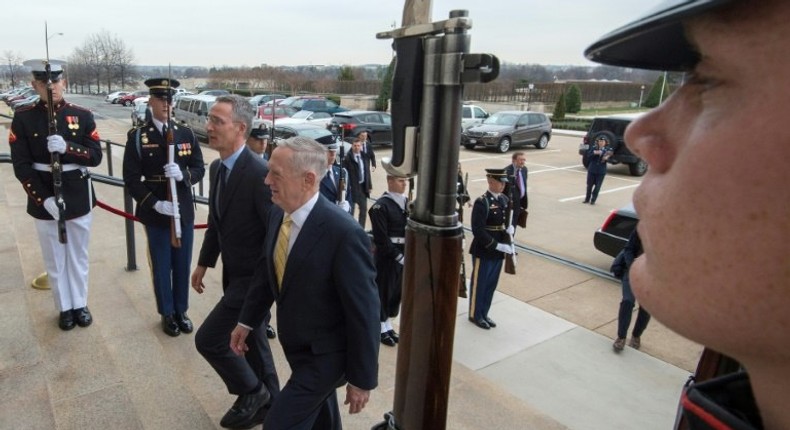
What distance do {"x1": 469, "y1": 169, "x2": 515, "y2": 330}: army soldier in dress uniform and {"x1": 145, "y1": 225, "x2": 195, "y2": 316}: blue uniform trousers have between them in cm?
272

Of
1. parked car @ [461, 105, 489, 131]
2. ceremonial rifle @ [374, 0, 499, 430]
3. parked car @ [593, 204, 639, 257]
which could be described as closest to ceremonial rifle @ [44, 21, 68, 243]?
ceremonial rifle @ [374, 0, 499, 430]

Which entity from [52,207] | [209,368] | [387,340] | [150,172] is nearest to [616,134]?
[387,340]

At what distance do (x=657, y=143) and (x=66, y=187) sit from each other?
15.1ft

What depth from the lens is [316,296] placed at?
8.19ft

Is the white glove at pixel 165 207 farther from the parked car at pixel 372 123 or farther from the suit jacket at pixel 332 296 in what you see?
the parked car at pixel 372 123

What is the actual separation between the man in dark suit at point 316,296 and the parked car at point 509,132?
17.0 meters

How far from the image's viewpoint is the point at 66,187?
414 cm

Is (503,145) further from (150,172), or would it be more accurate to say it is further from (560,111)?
(150,172)

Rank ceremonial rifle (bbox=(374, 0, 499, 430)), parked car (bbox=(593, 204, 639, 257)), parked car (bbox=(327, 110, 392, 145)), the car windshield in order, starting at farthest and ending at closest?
1. the car windshield
2. parked car (bbox=(327, 110, 392, 145))
3. parked car (bbox=(593, 204, 639, 257))
4. ceremonial rifle (bbox=(374, 0, 499, 430))

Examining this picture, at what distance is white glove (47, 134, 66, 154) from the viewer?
3.96 metres

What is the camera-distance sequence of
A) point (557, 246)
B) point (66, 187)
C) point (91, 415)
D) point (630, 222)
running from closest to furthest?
point (91, 415)
point (66, 187)
point (630, 222)
point (557, 246)

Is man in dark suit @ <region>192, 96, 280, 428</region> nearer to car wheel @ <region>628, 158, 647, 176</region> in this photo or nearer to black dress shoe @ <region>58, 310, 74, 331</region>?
black dress shoe @ <region>58, 310, 74, 331</region>

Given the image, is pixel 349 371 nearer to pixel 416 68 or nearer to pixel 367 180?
pixel 416 68

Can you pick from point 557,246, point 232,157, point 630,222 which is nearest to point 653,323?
point 630,222
